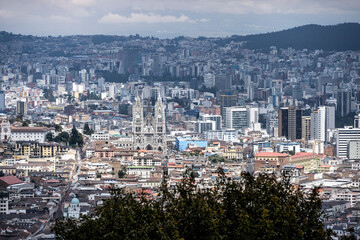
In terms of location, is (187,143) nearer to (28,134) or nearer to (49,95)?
(28,134)

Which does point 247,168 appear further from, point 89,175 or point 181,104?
point 181,104

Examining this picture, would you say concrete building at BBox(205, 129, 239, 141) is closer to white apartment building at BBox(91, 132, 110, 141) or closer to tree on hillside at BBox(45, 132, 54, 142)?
white apartment building at BBox(91, 132, 110, 141)

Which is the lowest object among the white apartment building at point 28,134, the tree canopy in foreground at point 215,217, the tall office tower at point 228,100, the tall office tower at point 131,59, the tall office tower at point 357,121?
the tall office tower at point 357,121

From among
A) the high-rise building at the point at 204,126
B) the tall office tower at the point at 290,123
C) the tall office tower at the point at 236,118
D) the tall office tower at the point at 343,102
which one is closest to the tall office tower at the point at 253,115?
the tall office tower at the point at 236,118

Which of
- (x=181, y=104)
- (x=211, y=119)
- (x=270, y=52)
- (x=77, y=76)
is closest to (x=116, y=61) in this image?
(x=77, y=76)

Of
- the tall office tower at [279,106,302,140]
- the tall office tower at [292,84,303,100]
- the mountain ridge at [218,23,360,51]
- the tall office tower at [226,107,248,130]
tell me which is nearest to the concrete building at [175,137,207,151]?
the tall office tower at [279,106,302,140]

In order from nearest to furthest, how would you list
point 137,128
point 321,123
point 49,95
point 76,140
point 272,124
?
point 76,140
point 137,128
point 321,123
point 272,124
point 49,95

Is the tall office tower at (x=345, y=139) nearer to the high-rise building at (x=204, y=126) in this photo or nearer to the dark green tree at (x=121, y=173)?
the high-rise building at (x=204, y=126)

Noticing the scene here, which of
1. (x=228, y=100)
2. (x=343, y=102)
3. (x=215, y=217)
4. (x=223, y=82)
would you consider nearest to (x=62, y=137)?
(x=228, y=100)
